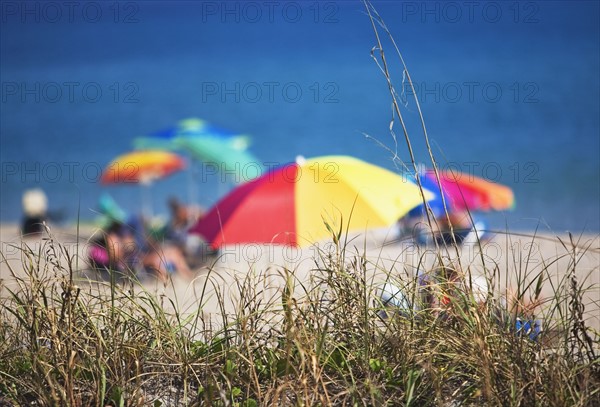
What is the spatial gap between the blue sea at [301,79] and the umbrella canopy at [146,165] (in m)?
6.28

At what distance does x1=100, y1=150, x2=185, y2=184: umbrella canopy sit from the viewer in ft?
43.1

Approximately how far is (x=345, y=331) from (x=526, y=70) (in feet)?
71.7

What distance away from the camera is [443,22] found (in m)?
22.2

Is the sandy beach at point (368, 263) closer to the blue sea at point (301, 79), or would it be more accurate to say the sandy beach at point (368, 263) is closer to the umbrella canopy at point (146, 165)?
the umbrella canopy at point (146, 165)

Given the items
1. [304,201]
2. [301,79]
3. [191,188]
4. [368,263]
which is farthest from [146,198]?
[368,263]

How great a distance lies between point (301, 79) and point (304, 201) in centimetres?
1642

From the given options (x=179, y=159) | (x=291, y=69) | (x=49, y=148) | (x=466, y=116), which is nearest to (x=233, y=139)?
(x=179, y=159)

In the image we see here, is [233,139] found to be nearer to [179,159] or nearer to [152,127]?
[179,159]

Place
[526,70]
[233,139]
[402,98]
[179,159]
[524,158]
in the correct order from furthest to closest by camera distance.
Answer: [526,70] → [524,158] → [179,159] → [233,139] → [402,98]

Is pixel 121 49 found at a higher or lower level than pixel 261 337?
higher

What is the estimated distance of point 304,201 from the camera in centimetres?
636

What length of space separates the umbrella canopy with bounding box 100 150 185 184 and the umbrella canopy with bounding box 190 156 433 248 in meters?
6.62

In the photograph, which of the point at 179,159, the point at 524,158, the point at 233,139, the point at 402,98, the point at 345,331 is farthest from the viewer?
the point at 524,158

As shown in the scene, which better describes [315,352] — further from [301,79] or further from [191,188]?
[301,79]
